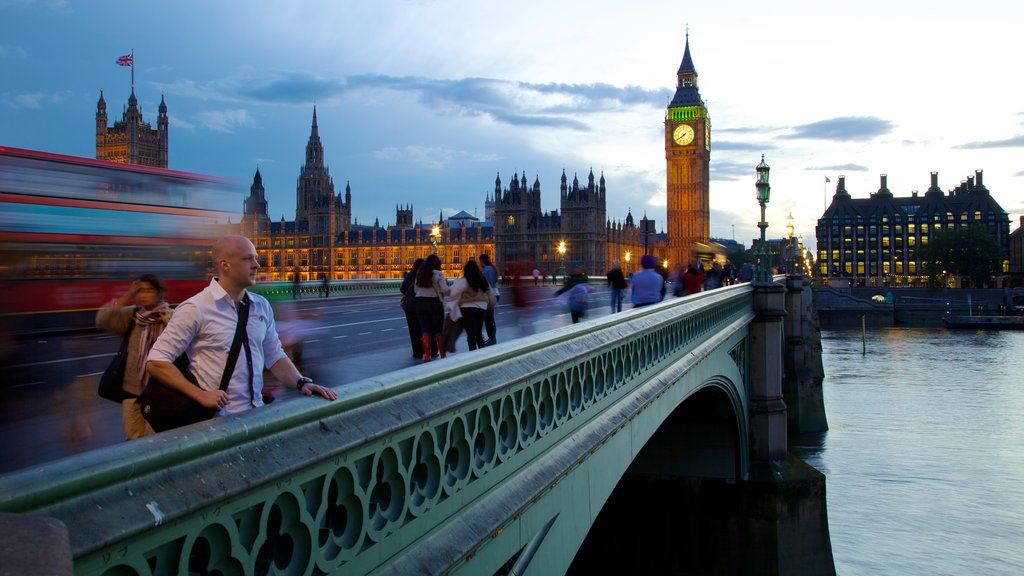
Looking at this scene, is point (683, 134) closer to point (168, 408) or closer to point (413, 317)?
point (413, 317)

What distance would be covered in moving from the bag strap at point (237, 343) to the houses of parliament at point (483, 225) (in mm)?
103210

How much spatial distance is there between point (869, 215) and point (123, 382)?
561 ft

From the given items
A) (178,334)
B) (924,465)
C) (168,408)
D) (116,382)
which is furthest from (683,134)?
(168,408)

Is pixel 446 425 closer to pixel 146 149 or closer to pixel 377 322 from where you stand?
pixel 377 322

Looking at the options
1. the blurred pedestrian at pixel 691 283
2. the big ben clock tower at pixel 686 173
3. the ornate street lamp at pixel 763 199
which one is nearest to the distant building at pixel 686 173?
the big ben clock tower at pixel 686 173

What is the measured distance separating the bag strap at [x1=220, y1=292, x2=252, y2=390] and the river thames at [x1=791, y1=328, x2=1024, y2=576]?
70.4 feet

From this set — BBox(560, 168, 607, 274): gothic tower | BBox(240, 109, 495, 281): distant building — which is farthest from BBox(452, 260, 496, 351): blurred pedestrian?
BBox(240, 109, 495, 281): distant building

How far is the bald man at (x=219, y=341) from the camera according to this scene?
3.65 m

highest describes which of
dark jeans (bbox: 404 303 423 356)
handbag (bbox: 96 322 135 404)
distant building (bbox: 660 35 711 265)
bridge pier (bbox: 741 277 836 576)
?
distant building (bbox: 660 35 711 265)

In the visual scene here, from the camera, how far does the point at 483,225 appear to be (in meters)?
133

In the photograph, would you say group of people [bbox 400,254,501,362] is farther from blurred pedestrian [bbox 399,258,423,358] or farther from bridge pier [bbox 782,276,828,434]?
bridge pier [bbox 782,276,828,434]

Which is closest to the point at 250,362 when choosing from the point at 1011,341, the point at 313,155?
the point at 1011,341

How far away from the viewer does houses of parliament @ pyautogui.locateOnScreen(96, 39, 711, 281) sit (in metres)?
120

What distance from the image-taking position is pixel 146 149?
4761 inches
